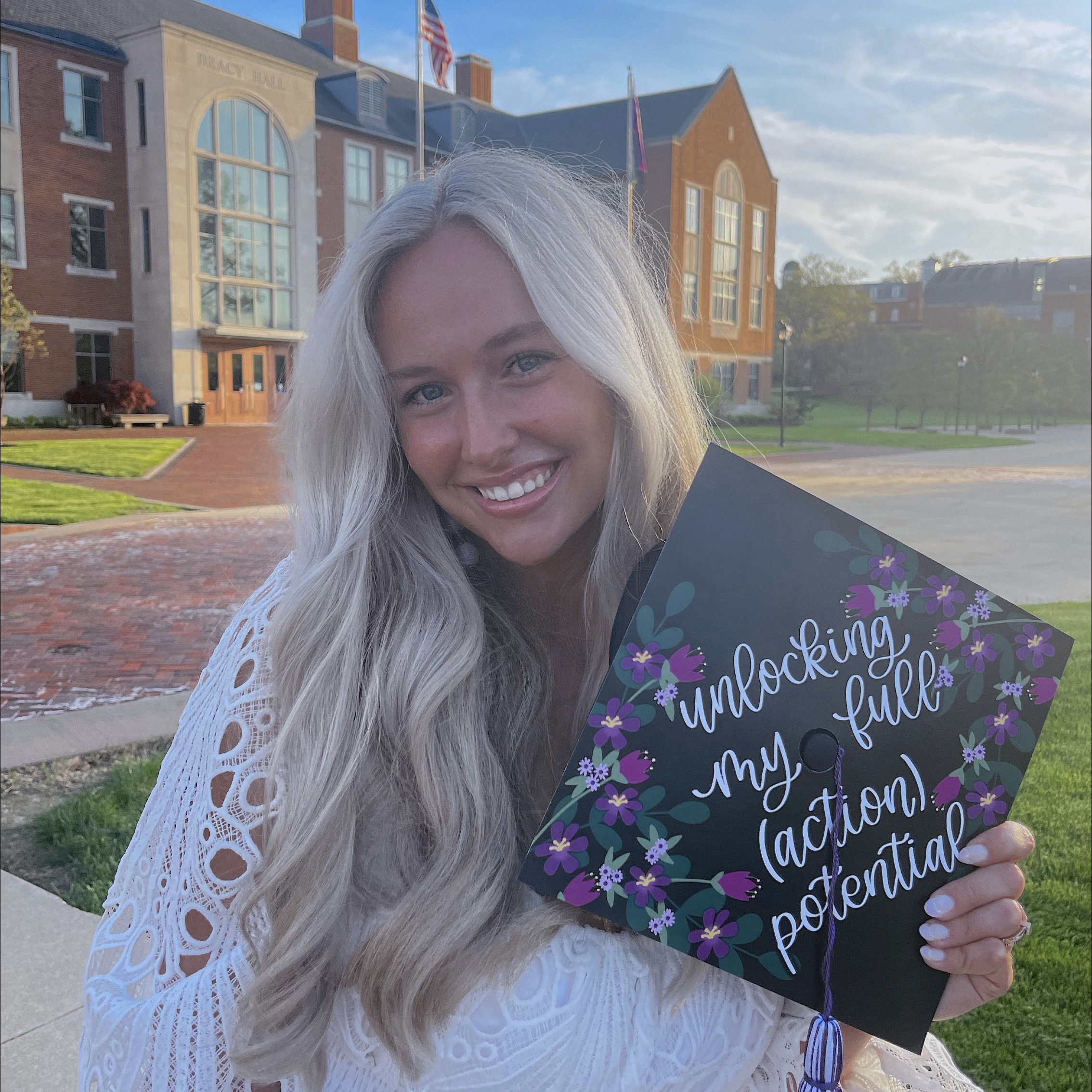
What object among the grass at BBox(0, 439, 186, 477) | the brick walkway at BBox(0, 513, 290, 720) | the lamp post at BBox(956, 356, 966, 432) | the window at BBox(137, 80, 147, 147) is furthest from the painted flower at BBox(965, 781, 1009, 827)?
the lamp post at BBox(956, 356, 966, 432)

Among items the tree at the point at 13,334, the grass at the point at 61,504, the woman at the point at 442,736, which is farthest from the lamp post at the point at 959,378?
the woman at the point at 442,736

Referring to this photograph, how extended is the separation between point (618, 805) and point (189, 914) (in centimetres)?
49

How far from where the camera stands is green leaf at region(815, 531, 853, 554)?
0.86 metres

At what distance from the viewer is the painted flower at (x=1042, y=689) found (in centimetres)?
91

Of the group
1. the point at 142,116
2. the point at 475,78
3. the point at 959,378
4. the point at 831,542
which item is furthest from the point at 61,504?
the point at 959,378

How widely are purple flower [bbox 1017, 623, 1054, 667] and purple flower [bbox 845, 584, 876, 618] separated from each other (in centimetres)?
15

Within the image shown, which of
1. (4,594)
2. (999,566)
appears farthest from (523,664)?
(999,566)

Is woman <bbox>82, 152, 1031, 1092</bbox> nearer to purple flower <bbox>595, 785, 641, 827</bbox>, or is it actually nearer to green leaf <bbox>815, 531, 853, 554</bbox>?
purple flower <bbox>595, 785, 641, 827</bbox>

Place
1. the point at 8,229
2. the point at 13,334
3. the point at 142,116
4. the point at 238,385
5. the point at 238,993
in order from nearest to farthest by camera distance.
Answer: the point at 238,993, the point at 13,334, the point at 8,229, the point at 142,116, the point at 238,385

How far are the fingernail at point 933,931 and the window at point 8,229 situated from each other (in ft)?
73.2

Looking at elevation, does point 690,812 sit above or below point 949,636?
below

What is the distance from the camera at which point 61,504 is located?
10.7 m

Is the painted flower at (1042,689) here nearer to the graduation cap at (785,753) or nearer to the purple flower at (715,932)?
the graduation cap at (785,753)

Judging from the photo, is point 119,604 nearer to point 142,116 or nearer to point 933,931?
point 933,931
